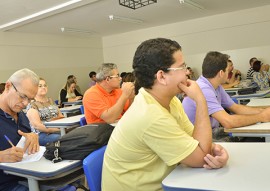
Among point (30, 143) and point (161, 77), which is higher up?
point (161, 77)

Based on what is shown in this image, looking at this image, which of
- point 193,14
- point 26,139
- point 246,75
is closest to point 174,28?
point 193,14

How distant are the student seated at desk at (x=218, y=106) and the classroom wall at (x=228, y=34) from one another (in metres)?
5.79

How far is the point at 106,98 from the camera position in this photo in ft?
9.32

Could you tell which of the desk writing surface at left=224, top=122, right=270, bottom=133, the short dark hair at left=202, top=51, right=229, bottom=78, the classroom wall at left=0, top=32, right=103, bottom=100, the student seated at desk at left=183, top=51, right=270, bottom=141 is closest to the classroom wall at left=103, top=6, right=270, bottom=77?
the classroom wall at left=0, top=32, right=103, bottom=100

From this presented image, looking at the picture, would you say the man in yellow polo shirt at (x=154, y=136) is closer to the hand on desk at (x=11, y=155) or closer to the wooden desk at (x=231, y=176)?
the wooden desk at (x=231, y=176)

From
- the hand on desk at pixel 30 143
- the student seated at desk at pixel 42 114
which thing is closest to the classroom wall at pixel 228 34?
the student seated at desk at pixel 42 114

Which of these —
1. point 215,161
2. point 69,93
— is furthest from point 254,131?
point 69,93

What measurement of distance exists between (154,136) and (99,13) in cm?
570

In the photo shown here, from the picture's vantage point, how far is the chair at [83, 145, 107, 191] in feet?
4.11

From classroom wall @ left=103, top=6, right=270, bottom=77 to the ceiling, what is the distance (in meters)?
0.29

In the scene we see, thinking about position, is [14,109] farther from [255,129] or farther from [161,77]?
[255,129]

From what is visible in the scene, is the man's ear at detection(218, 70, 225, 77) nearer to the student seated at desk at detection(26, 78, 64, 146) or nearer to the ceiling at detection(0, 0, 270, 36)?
the student seated at desk at detection(26, 78, 64, 146)

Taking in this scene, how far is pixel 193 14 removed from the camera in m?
7.54

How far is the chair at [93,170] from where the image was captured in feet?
4.11
